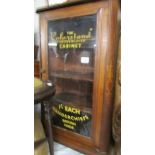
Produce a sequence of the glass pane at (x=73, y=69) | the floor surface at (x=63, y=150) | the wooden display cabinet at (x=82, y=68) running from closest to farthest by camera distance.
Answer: the wooden display cabinet at (x=82, y=68), the glass pane at (x=73, y=69), the floor surface at (x=63, y=150)

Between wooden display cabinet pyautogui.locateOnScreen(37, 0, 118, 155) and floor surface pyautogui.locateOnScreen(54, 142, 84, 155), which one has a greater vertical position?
wooden display cabinet pyautogui.locateOnScreen(37, 0, 118, 155)

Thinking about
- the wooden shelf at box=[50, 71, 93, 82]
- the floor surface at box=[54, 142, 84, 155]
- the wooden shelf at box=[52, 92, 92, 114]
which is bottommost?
the floor surface at box=[54, 142, 84, 155]

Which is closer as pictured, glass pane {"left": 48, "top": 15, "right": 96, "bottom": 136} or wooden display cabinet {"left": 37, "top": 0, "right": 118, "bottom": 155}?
wooden display cabinet {"left": 37, "top": 0, "right": 118, "bottom": 155}

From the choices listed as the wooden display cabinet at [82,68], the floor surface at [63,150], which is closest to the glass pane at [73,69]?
the wooden display cabinet at [82,68]

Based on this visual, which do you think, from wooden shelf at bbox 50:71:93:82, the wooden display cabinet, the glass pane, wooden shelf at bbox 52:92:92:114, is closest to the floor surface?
the wooden display cabinet

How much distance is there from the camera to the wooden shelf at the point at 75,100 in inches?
63.5

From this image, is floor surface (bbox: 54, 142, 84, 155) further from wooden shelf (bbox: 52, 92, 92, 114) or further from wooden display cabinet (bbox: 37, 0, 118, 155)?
wooden shelf (bbox: 52, 92, 92, 114)

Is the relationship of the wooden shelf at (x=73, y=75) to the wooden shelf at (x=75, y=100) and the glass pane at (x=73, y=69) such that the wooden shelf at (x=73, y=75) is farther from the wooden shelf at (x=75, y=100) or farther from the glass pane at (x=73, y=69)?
the wooden shelf at (x=75, y=100)

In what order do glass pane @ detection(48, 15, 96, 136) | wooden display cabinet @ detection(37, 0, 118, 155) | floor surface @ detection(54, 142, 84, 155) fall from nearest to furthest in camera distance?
wooden display cabinet @ detection(37, 0, 118, 155) < glass pane @ detection(48, 15, 96, 136) < floor surface @ detection(54, 142, 84, 155)

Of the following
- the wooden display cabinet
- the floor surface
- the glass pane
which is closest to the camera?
the wooden display cabinet

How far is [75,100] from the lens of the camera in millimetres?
1761

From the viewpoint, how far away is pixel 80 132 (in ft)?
5.42

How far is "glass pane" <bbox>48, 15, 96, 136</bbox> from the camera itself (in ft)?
5.11
